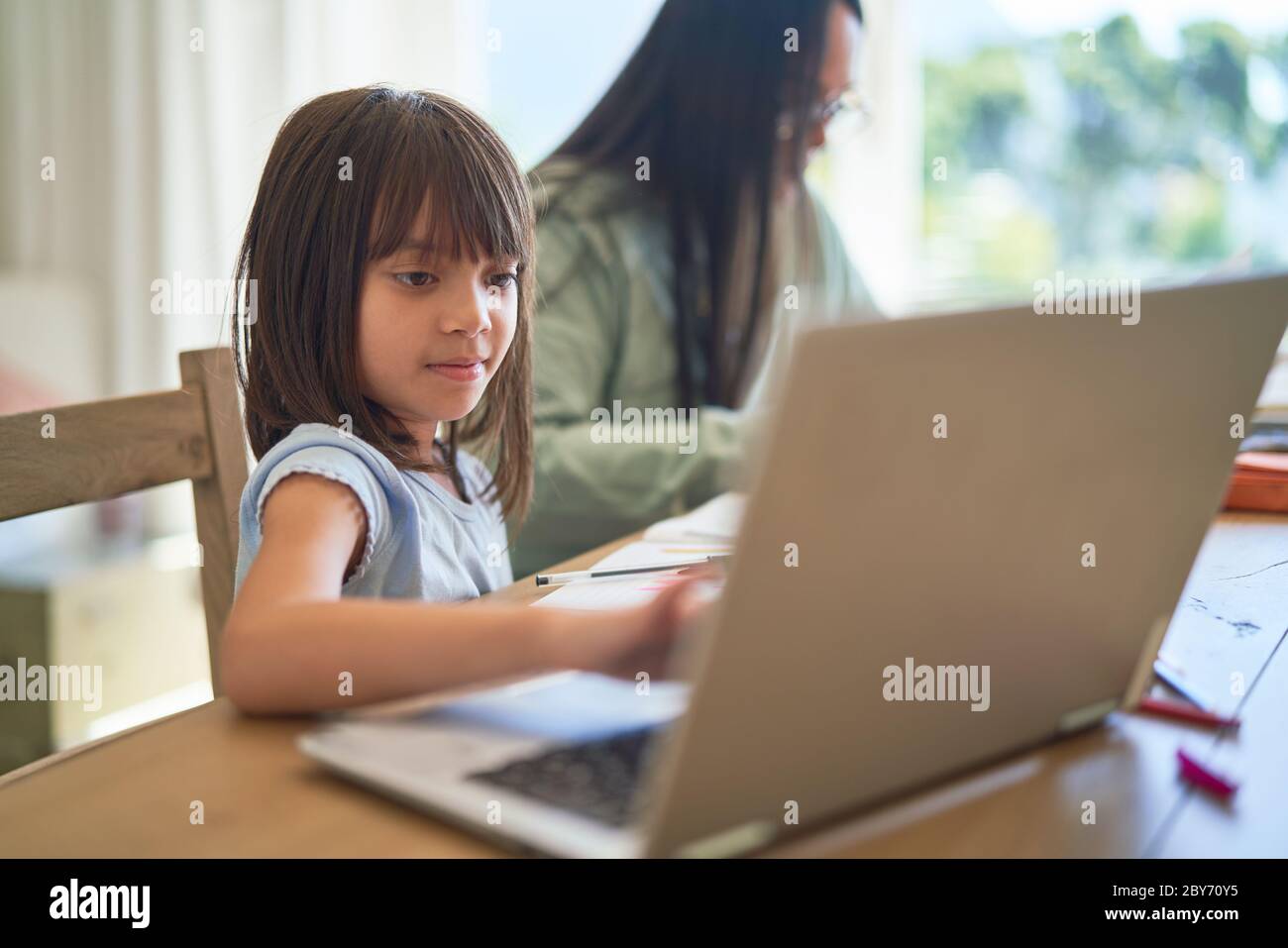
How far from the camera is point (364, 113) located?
0.84 metres

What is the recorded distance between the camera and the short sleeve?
69cm

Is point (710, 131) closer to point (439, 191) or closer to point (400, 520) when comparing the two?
point (439, 191)

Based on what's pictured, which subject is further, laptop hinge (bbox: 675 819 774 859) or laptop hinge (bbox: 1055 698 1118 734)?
laptop hinge (bbox: 1055 698 1118 734)

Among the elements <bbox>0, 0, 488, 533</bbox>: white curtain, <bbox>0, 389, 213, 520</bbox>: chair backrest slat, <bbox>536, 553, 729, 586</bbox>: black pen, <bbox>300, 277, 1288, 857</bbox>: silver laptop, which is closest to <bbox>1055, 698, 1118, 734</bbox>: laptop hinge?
<bbox>300, 277, 1288, 857</bbox>: silver laptop

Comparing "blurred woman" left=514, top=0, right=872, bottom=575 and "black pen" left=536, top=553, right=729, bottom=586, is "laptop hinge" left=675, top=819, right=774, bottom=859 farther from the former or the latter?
"blurred woman" left=514, top=0, right=872, bottom=575

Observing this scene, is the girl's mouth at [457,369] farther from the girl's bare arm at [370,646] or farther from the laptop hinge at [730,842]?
the laptop hinge at [730,842]

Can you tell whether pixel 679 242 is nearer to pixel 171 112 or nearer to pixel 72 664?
pixel 72 664

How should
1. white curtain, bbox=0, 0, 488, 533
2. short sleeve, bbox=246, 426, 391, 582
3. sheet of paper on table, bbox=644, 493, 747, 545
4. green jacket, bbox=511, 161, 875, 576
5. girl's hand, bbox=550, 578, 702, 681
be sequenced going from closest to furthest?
girl's hand, bbox=550, 578, 702, 681 < short sleeve, bbox=246, 426, 391, 582 < sheet of paper on table, bbox=644, 493, 747, 545 < green jacket, bbox=511, 161, 875, 576 < white curtain, bbox=0, 0, 488, 533

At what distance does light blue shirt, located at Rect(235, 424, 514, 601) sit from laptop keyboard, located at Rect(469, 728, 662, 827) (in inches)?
10.6

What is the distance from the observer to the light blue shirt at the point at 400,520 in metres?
0.71

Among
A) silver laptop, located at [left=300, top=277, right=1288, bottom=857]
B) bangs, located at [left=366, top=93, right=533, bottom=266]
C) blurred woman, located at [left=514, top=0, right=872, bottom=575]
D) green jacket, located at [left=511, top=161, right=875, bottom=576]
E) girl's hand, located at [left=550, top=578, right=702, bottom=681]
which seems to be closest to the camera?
silver laptop, located at [left=300, top=277, right=1288, bottom=857]

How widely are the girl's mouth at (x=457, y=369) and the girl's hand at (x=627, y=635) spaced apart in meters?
0.34

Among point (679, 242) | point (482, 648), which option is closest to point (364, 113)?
point (482, 648)

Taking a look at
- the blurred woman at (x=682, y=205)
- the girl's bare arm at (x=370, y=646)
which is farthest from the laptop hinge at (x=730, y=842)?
the blurred woman at (x=682, y=205)
